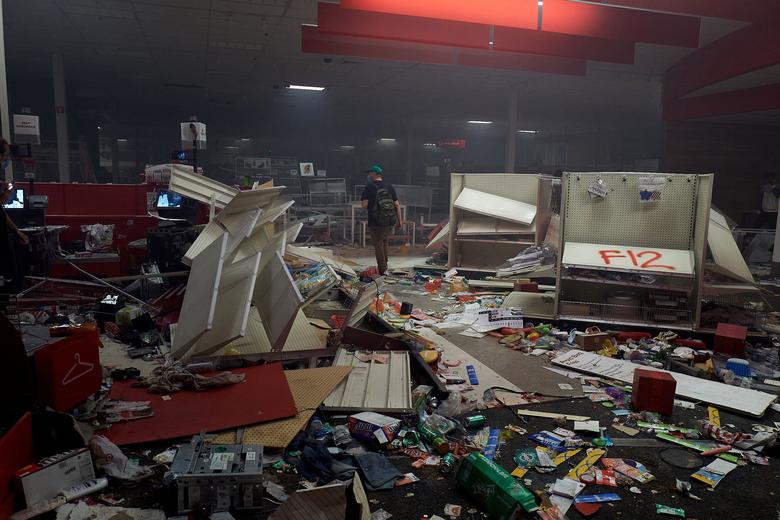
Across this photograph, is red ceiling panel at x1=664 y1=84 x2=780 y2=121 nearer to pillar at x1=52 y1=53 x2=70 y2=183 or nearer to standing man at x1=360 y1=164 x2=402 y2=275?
standing man at x1=360 y1=164 x2=402 y2=275

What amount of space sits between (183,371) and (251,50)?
780 cm

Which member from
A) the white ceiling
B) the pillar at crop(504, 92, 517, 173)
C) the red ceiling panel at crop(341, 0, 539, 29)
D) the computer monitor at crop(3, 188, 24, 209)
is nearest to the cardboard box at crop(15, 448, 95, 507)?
the computer monitor at crop(3, 188, 24, 209)

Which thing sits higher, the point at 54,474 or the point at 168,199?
the point at 168,199

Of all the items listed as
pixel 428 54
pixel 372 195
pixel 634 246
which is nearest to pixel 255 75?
pixel 428 54

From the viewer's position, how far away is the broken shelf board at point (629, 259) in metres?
4.78

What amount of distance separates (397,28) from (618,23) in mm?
2808

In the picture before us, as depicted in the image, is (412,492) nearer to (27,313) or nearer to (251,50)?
(27,313)

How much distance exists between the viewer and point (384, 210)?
303 inches

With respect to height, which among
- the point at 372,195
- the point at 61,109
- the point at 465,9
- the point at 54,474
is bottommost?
the point at 54,474

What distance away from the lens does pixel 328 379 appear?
358 centimetres

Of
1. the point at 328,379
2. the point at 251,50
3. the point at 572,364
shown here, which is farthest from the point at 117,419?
the point at 251,50

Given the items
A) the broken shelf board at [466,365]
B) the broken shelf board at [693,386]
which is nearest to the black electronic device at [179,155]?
the broken shelf board at [466,365]

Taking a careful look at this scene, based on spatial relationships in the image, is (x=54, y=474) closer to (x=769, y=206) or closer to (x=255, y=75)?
(x=255, y=75)

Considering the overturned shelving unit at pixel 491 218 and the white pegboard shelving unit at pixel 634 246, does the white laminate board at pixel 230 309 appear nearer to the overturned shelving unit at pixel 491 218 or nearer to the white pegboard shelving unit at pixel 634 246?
the white pegboard shelving unit at pixel 634 246
